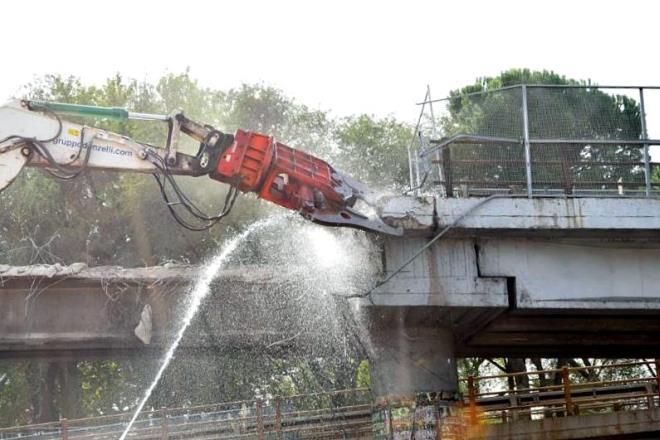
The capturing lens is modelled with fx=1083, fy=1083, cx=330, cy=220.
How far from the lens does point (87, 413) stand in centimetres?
3612

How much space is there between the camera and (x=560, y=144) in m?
15.0

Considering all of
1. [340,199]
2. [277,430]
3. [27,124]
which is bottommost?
[277,430]

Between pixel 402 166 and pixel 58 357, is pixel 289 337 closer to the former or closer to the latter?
pixel 58 357

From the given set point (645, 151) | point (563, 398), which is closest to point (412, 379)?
point (645, 151)

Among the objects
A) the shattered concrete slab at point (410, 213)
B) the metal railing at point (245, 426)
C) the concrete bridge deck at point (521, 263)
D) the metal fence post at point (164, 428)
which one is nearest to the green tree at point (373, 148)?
the metal railing at point (245, 426)

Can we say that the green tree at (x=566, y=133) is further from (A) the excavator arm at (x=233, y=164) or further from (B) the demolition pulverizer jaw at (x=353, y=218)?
(A) the excavator arm at (x=233, y=164)

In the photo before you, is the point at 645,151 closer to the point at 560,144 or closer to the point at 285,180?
the point at 560,144

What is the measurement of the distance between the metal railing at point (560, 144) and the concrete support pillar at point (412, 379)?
205 centimetres

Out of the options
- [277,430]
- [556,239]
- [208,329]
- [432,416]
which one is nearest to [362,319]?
[432,416]

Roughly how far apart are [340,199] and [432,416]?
3.25 m

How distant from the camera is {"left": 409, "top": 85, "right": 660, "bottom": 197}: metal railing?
14.9 m

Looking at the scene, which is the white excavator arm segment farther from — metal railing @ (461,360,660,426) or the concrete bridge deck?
metal railing @ (461,360,660,426)

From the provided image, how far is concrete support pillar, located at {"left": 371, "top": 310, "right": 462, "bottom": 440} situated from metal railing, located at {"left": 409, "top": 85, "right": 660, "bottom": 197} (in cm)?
205

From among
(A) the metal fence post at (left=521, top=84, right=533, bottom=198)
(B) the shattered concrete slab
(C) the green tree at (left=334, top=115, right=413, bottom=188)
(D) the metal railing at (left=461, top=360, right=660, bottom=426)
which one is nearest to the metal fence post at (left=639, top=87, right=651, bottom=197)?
(A) the metal fence post at (left=521, top=84, right=533, bottom=198)
